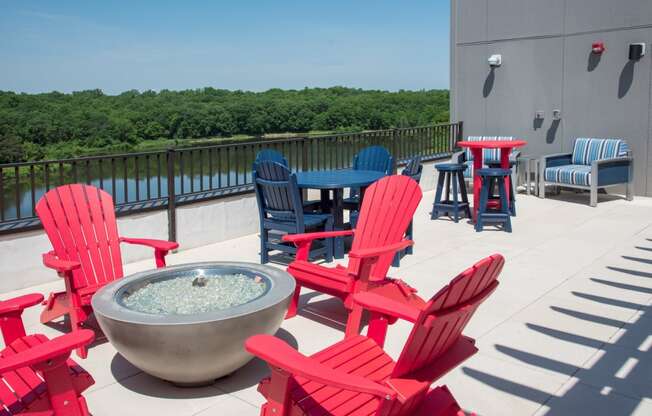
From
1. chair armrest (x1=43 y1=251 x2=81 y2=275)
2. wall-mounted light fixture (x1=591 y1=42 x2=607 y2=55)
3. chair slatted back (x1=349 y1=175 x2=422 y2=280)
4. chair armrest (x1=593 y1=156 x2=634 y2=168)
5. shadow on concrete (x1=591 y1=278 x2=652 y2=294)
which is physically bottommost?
shadow on concrete (x1=591 y1=278 x2=652 y2=294)

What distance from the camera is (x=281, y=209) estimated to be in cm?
553

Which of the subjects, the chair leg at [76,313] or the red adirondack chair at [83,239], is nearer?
the chair leg at [76,313]

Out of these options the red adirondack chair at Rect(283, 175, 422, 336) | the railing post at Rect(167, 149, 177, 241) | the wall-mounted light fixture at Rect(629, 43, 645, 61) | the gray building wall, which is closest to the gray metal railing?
the railing post at Rect(167, 149, 177, 241)

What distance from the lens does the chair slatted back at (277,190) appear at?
5.34 metres

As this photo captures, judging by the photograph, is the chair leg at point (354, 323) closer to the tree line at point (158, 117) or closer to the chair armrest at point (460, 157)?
the tree line at point (158, 117)

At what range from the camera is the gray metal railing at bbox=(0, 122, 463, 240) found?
5.13m

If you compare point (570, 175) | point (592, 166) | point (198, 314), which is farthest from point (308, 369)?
point (570, 175)

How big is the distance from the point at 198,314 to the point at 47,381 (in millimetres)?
773

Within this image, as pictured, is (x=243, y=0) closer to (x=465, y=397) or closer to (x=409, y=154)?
(x=409, y=154)

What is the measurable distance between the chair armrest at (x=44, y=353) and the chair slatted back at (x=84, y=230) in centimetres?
180

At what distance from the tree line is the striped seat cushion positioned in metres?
3.16

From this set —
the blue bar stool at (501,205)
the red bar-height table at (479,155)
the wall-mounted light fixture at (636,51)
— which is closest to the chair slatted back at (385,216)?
the blue bar stool at (501,205)

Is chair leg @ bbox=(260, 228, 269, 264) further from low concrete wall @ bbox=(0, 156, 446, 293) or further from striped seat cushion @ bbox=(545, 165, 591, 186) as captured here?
striped seat cushion @ bbox=(545, 165, 591, 186)

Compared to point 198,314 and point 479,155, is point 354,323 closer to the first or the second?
point 198,314
